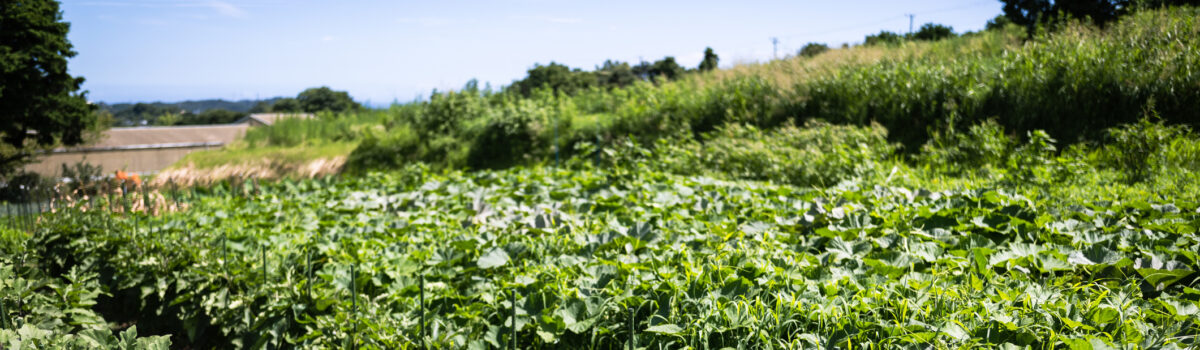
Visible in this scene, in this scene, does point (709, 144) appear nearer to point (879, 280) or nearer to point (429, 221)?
point (429, 221)

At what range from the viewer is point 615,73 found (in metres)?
20.5

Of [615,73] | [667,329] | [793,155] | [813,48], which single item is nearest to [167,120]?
[615,73]

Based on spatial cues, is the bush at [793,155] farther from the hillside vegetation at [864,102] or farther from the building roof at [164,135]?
the building roof at [164,135]

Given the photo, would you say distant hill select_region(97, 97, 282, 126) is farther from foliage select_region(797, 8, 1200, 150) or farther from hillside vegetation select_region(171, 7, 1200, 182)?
foliage select_region(797, 8, 1200, 150)

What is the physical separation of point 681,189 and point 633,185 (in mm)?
475

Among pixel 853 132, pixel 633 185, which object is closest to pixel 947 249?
pixel 633 185

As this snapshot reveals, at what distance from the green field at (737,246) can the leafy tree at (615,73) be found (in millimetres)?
13505

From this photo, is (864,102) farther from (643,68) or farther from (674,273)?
(643,68)

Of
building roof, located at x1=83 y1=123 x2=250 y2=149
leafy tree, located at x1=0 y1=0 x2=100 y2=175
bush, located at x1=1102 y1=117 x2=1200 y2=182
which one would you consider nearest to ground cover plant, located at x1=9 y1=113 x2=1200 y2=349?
bush, located at x1=1102 y1=117 x2=1200 y2=182

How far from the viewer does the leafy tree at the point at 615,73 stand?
63.8 feet

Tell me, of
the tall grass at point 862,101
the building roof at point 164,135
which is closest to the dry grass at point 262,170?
the tall grass at point 862,101

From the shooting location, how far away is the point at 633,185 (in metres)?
4.11

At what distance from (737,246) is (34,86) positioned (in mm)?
9680

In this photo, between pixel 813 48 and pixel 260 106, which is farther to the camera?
pixel 260 106
